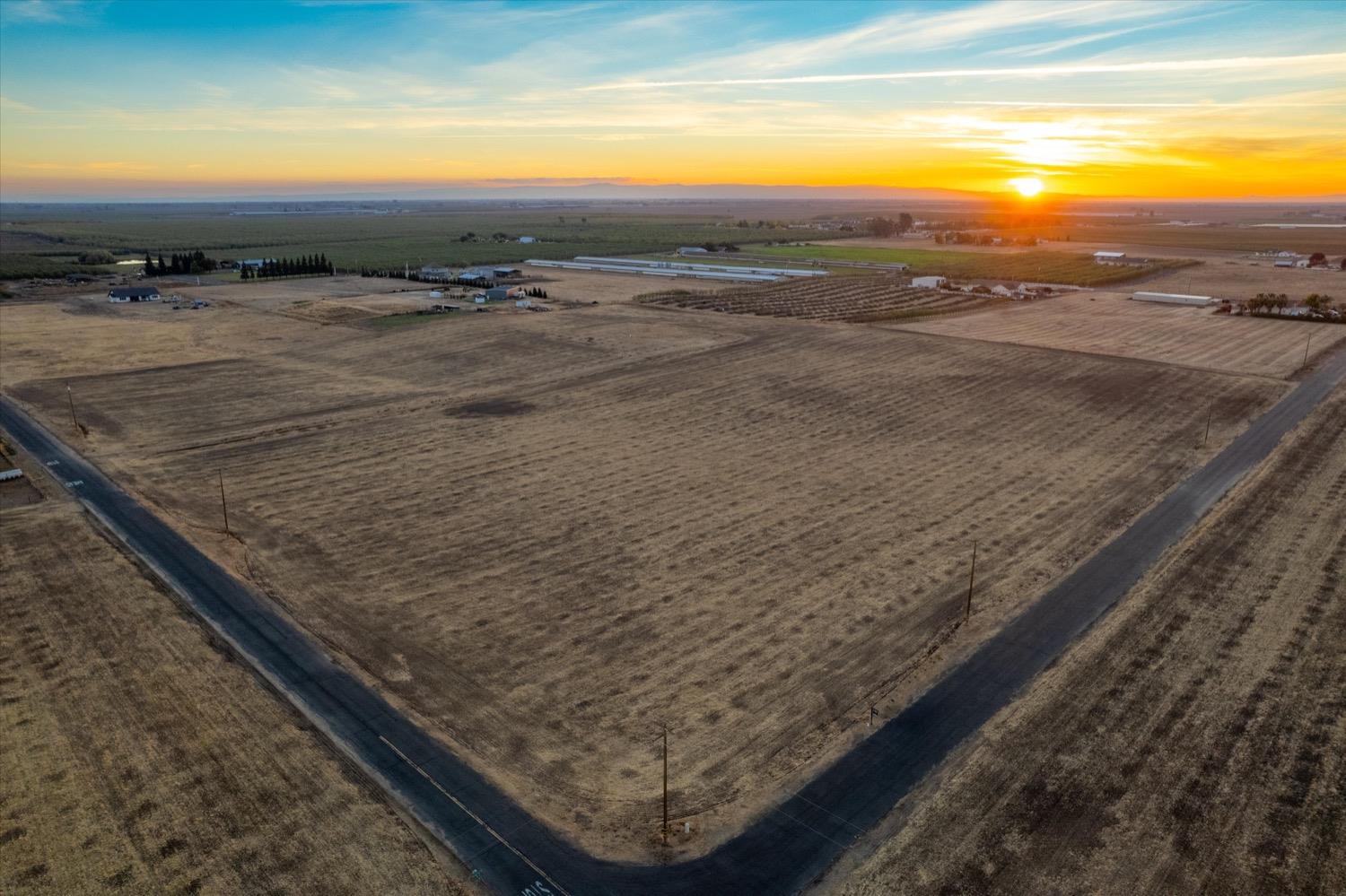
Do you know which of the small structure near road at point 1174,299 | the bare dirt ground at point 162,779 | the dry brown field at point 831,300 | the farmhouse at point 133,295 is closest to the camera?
the bare dirt ground at point 162,779

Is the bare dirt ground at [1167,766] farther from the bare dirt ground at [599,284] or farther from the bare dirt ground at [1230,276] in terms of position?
the bare dirt ground at [1230,276]

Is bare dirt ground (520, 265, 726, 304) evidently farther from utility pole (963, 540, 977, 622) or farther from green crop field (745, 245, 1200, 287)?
utility pole (963, 540, 977, 622)

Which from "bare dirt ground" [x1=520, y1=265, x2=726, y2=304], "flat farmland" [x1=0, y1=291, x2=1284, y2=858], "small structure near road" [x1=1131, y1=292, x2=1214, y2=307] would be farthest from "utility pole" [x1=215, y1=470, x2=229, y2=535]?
"small structure near road" [x1=1131, y1=292, x2=1214, y2=307]

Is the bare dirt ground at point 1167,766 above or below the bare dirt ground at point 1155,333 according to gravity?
below

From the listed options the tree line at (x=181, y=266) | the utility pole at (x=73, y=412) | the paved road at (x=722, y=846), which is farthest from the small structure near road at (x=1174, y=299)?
the tree line at (x=181, y=266)

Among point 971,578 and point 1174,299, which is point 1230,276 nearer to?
point 1174,299

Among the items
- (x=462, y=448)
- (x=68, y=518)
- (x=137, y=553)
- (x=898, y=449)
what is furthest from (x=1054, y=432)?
(x=68, y=518)

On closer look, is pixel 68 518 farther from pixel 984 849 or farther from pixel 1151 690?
pixel 1151 690
